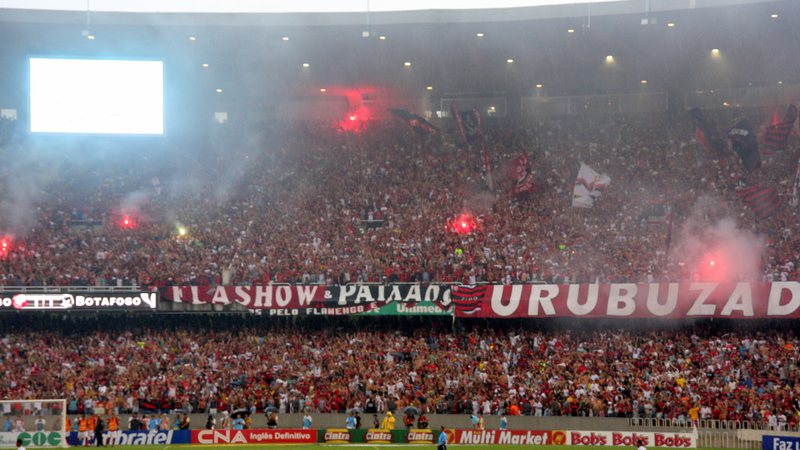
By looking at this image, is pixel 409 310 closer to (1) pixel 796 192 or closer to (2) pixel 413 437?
(2) pixel 413 437

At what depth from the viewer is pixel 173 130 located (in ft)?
204

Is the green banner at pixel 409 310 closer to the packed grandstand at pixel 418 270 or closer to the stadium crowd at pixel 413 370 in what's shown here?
the packed grandstand at pixel 418 270

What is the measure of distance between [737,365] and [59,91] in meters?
37.4

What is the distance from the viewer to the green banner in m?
45.2

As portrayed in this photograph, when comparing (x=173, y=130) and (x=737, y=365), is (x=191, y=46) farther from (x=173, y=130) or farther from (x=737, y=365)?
(x=737, y=365)

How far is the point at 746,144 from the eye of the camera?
53.4 metres

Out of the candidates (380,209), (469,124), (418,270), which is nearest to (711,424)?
(418,270)

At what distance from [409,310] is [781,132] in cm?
2391

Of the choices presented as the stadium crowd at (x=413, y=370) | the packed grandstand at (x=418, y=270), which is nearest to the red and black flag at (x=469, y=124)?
the packed grandstand at (x=418, y=270)

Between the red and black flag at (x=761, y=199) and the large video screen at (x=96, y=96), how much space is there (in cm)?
3149

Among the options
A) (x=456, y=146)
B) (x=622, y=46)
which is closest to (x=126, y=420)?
(x=456, y=146)

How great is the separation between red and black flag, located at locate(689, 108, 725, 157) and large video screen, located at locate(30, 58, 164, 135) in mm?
30412

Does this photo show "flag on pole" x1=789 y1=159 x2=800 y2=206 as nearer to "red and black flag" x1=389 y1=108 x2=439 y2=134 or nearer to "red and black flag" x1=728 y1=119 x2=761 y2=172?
"red and black flag" x1=728 y1=119 x2=761 y2=172

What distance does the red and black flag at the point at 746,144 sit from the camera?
2087 inches
